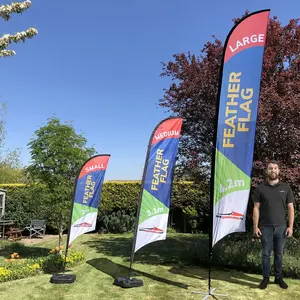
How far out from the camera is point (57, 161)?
8.42m

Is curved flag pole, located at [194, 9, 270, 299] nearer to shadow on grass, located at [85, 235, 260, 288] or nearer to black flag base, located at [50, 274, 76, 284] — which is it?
shadow on grass, located at [85, 235, 260, 288]

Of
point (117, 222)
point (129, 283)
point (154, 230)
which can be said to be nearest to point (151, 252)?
point (129, 283)

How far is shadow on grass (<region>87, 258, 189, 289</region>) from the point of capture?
5584 millimetres

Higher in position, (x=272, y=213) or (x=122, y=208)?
(x=272, y=213)

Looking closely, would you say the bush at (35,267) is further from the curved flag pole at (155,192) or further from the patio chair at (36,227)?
the patio chair at (36,227)

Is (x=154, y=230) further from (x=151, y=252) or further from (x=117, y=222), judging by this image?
(x=117, y=222)

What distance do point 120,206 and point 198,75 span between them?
8.95 metres

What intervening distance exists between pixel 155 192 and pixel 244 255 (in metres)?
2.39

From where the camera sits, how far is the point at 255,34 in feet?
15.7

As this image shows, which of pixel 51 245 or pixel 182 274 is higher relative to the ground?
pixel 182 274

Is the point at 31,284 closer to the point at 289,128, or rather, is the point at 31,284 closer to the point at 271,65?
the point at 289,128


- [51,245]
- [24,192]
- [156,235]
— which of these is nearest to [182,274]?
[156,235]

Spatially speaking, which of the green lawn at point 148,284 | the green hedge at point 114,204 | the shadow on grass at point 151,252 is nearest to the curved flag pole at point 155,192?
the green lawn at point 148,284

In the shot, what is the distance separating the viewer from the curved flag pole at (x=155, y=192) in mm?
5301
